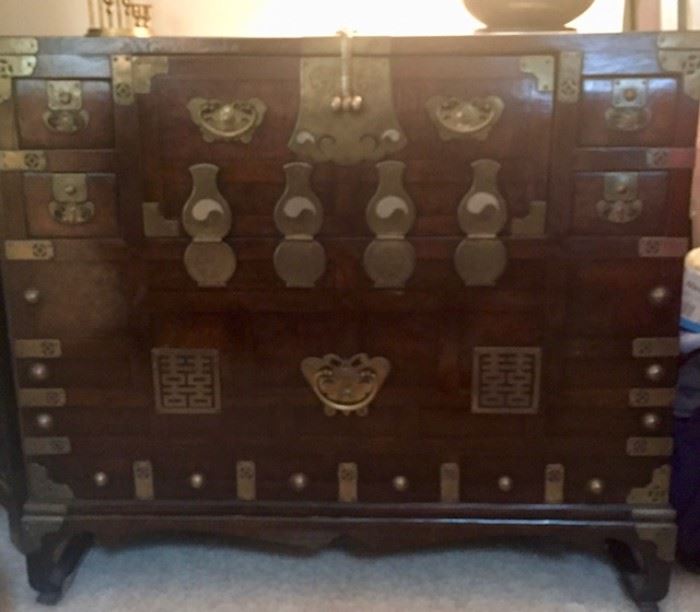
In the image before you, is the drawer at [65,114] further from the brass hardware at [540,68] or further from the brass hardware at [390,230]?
the brass hardware at [540,68]

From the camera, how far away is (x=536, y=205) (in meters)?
1.31

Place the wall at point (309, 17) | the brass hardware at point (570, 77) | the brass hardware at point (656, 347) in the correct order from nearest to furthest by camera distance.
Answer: the brass hardware at point (570, 77) → the brass hardware at point (656, 347) → the wall at point (309, 17)

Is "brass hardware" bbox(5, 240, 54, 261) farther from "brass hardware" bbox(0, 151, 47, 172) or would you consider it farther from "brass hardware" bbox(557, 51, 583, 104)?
"brass hardware" bbox(557, 51, 583, 104)

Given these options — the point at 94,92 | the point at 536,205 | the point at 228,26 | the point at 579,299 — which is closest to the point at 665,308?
the point at 579,299

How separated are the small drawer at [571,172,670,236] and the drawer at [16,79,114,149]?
2.37 feet

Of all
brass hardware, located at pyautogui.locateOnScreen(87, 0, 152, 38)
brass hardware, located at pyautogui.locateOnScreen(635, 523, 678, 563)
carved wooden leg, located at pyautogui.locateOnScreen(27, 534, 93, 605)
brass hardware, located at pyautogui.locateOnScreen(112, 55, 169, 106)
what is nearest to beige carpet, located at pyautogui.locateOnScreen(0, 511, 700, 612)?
carved wooden leg, located at pyautogui.locateOnScreen(27, 534, 93, 605)

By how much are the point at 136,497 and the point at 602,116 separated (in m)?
0.98

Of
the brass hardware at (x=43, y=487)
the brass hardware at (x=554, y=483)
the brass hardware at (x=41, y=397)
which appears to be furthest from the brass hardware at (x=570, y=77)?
the brass hardware at (x=43, y=487)

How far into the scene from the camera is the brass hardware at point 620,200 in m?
1.29

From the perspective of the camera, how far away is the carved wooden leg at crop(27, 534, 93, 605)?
1.49m

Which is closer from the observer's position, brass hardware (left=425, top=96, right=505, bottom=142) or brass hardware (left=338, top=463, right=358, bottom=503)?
brass hardware (left=425, top=96, right=505, bottom=142)

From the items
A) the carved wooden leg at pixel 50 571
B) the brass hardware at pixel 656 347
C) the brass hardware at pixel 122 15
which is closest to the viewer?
the brass hardware at pixel 656 347

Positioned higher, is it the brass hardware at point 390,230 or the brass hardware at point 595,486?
the brass hardware at point 390,230

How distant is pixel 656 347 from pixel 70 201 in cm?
95
